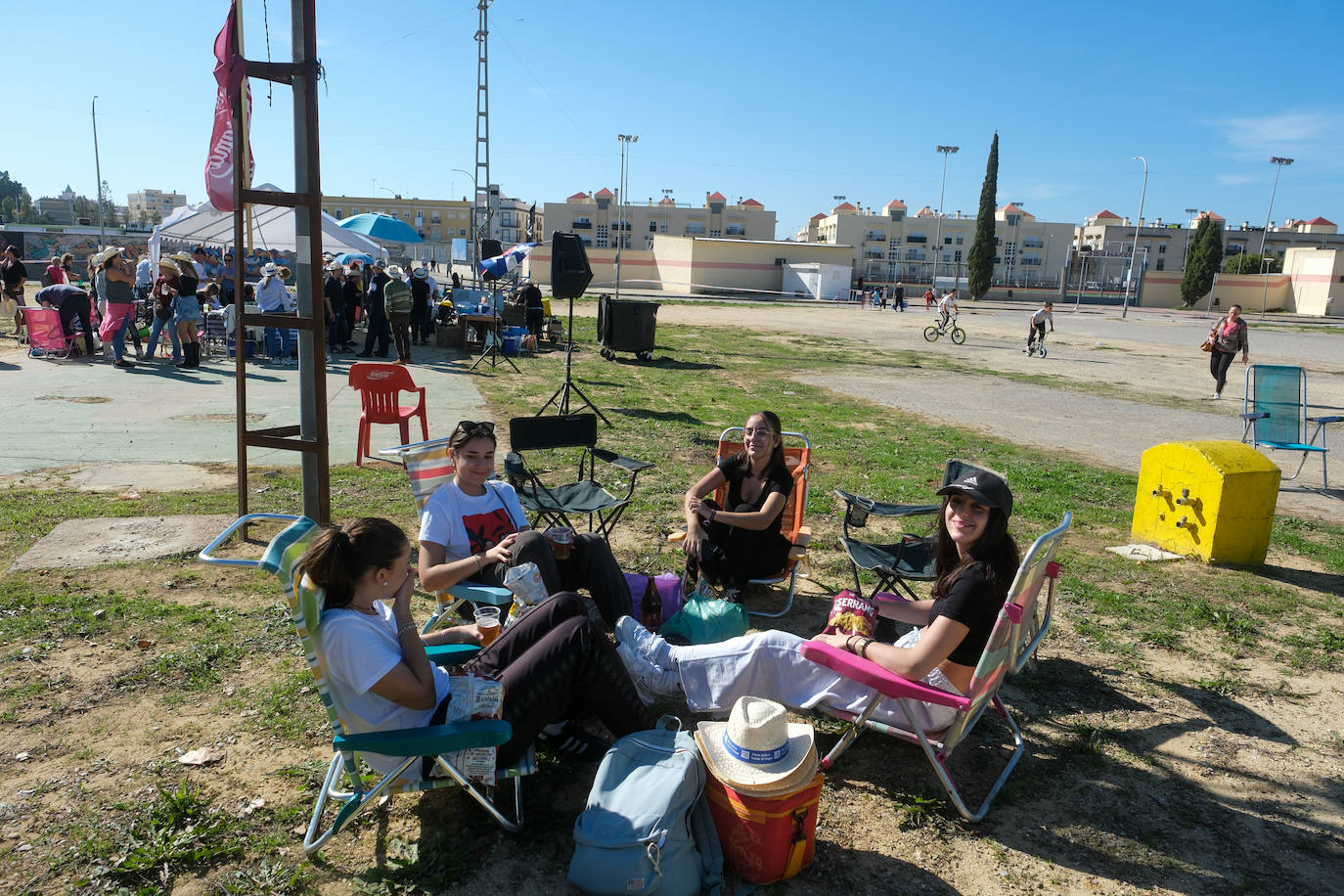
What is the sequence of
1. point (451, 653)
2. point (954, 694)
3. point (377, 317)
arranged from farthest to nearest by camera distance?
point (377, 317)
point (451, 653)
point (954, 694)

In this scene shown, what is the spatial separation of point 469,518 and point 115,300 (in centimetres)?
1159

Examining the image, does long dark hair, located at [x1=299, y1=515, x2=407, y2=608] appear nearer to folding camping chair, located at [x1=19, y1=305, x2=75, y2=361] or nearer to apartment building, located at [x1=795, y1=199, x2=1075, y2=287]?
folding camping chair, located at [x1=19, y1=305, x2=75, y2=361]

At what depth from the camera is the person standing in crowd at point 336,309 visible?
14766 mm

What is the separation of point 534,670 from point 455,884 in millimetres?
679

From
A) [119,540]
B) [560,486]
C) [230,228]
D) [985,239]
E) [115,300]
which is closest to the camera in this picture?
[119,540]

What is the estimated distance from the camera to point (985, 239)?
64.1 metres

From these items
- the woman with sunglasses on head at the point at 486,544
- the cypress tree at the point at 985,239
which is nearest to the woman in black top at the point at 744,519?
the woman with sunglasses on head at the point at 486,544

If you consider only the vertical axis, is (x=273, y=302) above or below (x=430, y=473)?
above

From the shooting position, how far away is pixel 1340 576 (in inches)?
218

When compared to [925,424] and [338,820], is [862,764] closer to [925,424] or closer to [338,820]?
[338,820]

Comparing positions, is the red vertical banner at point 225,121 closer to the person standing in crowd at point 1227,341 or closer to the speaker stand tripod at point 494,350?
the speaker stand tripod at point 494,350

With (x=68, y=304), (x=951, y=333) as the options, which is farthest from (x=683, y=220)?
(x=68, y=304)

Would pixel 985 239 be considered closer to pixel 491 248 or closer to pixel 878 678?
pixel 491 248

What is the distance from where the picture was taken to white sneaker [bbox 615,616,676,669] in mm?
3287
